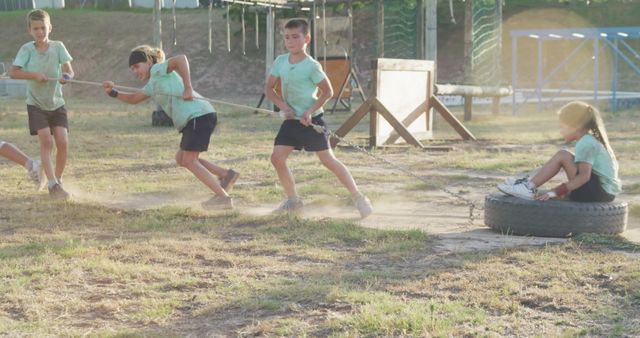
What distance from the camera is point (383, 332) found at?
4309mm

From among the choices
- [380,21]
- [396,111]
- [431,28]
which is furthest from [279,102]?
[380,21]

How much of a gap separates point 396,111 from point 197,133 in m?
6.98

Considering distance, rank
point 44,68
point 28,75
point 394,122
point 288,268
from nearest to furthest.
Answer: point 288,268 < point 28,75 < point 44,68 < point 394,122

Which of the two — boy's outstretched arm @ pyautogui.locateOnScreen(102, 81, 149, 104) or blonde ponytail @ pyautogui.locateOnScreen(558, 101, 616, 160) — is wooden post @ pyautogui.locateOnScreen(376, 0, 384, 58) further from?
blonde ponytail @ pyautogui.locateOnScreen(558, 101, 616, 160)

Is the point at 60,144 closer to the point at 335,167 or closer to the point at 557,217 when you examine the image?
the point at 335,167

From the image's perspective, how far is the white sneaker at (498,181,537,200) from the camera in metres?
6.97

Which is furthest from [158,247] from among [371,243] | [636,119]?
[636,119]

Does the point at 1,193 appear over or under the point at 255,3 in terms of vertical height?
under

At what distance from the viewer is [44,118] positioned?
883cm

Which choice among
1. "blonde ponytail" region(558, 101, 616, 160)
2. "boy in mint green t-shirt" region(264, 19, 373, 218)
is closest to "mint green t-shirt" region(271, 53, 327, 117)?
"boy in mint green t-shirt" region(264, 19, 373, 218)

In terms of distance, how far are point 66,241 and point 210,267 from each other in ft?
4.27

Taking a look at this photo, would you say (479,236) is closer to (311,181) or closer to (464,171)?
(311,181)

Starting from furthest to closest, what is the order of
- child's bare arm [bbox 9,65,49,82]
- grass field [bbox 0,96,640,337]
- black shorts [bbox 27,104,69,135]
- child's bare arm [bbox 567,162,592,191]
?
1. black shorts [bbox 27,104,69,135]
2. child's bare arm [bbox 9,65,49,82]
3. child's bare arm [bbox 567,162,592,191]
4. grass field [bbox 0,96,640,337]

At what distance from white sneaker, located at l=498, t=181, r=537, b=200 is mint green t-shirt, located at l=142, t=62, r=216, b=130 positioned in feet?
8.14
